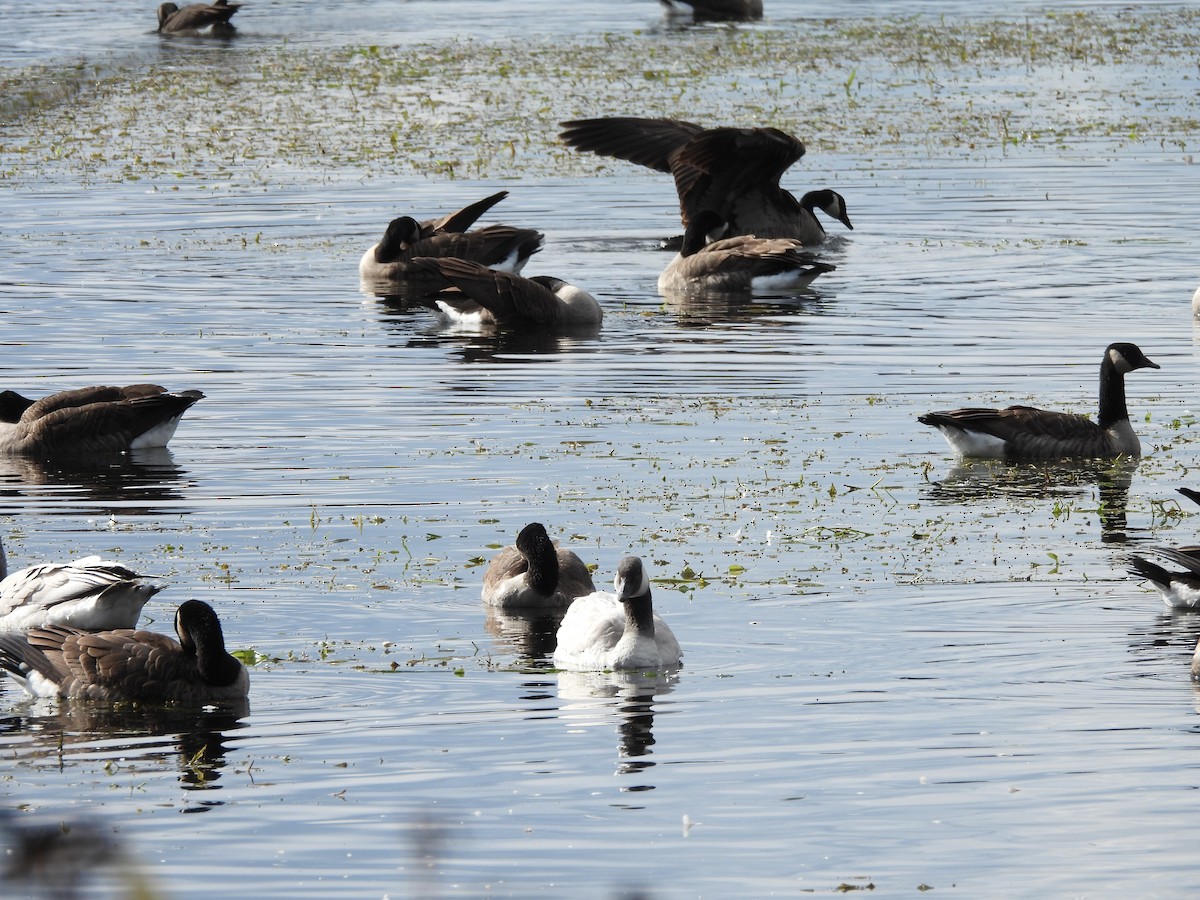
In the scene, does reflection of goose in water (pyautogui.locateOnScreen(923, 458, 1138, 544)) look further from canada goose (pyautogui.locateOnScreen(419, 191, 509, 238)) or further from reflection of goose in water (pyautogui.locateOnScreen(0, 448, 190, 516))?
canada goose (pyautogui.locateOnScreen(419, 191, 509, 238))

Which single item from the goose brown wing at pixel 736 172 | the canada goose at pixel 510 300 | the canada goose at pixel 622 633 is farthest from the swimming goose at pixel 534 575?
the goose brown wing at pixel 736 172

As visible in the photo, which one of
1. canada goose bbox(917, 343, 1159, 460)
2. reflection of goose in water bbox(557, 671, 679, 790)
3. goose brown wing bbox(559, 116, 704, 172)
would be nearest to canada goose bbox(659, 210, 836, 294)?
goose brown wing bbox(559, 116, 704, 172)

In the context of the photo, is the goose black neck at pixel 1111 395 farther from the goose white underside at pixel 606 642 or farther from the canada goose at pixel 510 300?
the canada goose at pixel 510 300

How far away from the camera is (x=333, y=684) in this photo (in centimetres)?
1127

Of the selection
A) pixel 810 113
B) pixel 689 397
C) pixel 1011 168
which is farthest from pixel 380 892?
pixel 810 113

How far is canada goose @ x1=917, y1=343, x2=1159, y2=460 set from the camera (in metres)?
16.9

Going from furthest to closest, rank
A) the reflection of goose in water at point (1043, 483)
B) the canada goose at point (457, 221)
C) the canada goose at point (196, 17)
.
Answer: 1. the canada goose at point (196, 17)
2. the canada goose at point (457, 221)
3. the reflection of goose in water at point (1043, 483)

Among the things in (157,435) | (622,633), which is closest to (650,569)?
(622,633)

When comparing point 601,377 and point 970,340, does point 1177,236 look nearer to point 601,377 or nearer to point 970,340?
point 970,340

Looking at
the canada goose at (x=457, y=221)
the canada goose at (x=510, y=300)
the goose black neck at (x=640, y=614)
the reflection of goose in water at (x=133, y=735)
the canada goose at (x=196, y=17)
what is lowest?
the reflection of goose in water at (x=133, y=735)

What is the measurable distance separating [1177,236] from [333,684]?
20.7m

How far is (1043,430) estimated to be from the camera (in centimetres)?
1712

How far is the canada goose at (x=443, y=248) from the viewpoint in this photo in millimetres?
27531

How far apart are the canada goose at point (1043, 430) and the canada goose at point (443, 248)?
36.9 ft
